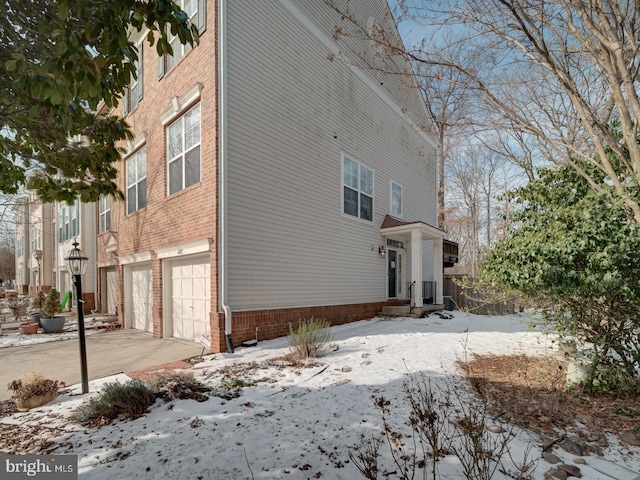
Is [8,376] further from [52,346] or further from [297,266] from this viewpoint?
[297,266]

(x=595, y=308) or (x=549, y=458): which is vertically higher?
(x=595, y=308)

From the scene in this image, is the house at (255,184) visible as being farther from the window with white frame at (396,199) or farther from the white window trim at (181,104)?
the window with white frame at (396,199)

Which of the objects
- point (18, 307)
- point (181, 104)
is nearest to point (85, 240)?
point (18, 307)

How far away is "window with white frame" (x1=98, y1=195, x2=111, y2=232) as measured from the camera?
13616 mm

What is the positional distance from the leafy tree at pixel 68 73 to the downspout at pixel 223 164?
2096 mm

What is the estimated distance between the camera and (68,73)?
→ 2.67 metres

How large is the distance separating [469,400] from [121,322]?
11525 millimetres

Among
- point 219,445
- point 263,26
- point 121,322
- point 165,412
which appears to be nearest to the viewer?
point 219,445

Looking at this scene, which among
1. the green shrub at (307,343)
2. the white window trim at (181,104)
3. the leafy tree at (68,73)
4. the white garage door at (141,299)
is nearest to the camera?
the leafy tree at (68,73)

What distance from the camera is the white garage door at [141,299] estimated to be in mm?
10392

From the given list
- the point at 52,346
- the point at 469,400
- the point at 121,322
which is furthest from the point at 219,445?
the point at 121,322

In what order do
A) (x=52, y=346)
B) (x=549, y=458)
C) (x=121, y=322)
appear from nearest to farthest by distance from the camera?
1. (x=549, y=458)
2. (x=52, y=346)
3. (x=121, y=322)

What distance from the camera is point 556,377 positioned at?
16.8ft

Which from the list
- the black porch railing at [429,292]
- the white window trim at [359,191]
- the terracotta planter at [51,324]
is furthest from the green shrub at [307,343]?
the terracotta planter at [51,324]
